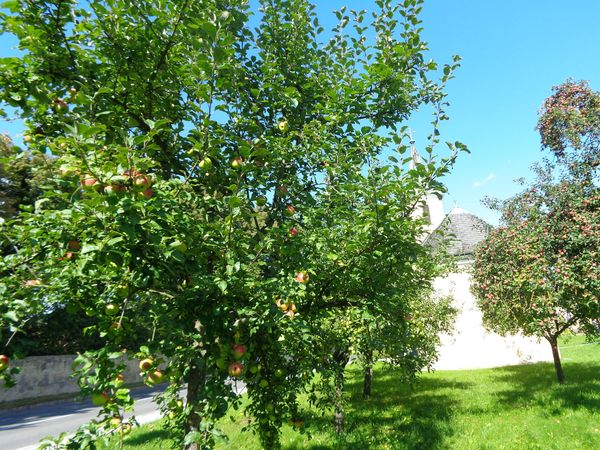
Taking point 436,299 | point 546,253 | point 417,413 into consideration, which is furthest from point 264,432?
point 436,299

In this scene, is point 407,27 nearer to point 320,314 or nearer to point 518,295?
point 320,314

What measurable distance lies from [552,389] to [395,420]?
5.60m

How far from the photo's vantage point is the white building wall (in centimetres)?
1904

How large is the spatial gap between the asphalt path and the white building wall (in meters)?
12.8

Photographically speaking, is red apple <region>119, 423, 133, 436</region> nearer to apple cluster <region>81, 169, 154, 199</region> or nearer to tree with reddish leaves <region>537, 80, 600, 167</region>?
apple cluster <region>81, 169, 154, 199</region>

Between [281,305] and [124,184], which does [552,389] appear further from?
[124,184]

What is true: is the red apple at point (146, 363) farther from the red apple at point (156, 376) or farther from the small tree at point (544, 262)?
the small tree at point (544, 262)

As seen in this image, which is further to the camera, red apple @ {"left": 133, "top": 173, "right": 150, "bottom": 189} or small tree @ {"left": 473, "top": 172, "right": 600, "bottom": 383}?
small tree @ {"left": 473, "top": 172, "right": 600, "bottom": 383}

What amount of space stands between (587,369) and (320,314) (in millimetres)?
16107

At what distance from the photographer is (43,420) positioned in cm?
1303

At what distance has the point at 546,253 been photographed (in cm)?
1024

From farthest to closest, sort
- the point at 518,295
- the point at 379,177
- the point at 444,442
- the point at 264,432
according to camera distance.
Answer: the point at 518,295 < the point at 444,442 < the point at 264,432 < the point at 379,177

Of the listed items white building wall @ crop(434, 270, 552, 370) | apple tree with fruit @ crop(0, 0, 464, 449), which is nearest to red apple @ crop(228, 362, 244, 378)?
apple tree with fruit @ crop(0, 0, 464, 449)

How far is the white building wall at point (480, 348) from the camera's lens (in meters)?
19.0
